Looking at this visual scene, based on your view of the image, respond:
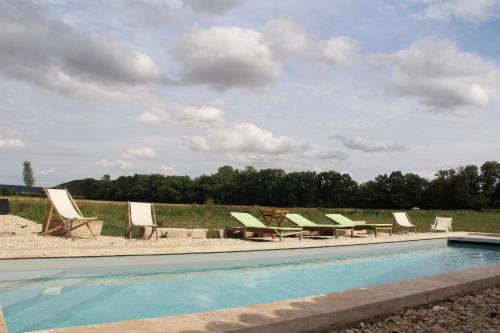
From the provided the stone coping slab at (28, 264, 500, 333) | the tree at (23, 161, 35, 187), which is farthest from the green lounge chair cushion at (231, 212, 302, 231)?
the tree at (23, 161, 35, 187)

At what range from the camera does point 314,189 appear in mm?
65375

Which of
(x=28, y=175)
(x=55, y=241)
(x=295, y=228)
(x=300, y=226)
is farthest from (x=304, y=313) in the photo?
(x=28, y=175)

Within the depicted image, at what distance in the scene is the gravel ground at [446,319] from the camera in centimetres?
306

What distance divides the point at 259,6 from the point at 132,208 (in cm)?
493

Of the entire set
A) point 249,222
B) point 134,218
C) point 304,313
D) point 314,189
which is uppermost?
point 314,189

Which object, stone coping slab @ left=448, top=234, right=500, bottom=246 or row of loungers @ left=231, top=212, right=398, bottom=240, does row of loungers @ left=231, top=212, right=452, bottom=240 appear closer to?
row of loungers @ left=231, top=212, right=398, bottom=240

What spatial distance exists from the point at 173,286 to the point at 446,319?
3479 mm

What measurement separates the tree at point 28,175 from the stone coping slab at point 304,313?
48009mm

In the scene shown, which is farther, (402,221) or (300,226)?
(402,221)

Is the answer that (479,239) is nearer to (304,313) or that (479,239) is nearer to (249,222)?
(249,222)

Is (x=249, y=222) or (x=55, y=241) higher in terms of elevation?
(x=249, y=222)

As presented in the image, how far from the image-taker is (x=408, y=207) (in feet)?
187

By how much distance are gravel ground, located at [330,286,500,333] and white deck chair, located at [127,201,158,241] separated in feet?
18.3

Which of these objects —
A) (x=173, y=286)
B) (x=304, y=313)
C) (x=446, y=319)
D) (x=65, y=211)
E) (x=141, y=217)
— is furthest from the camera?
(x=141, y=217)
